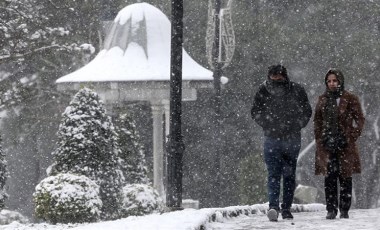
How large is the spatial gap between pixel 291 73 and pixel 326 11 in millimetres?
2791

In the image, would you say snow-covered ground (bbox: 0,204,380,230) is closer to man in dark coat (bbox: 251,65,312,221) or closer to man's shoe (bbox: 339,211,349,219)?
man's shoe (bbox: 339,211,349,219)

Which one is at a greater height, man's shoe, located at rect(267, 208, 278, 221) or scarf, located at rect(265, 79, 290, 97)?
scarf, located at rect(265, 79, 290, 97)

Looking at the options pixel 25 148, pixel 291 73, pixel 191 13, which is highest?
pixel 191 13

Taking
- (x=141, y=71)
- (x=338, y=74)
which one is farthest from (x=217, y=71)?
(x=338, y=74)

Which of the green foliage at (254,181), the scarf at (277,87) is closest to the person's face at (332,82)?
the scarf at (277,87)

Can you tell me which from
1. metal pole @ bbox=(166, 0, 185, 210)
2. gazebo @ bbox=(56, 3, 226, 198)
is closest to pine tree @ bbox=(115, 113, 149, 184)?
gazebo @ bbox=(56, 3, 226, 198)

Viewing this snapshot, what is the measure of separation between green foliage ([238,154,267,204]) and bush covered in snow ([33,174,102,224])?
12.1 meters

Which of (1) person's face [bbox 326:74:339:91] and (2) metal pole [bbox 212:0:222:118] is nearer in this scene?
(1) person's face [bbox 326:74:339:91]

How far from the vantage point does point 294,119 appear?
31.9ft

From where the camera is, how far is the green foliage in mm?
25281

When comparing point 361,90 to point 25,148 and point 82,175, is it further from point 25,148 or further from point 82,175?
point 82,175

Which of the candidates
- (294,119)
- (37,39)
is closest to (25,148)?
(37,39)

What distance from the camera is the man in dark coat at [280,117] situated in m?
9.72

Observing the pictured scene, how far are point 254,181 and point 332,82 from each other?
1580cm
